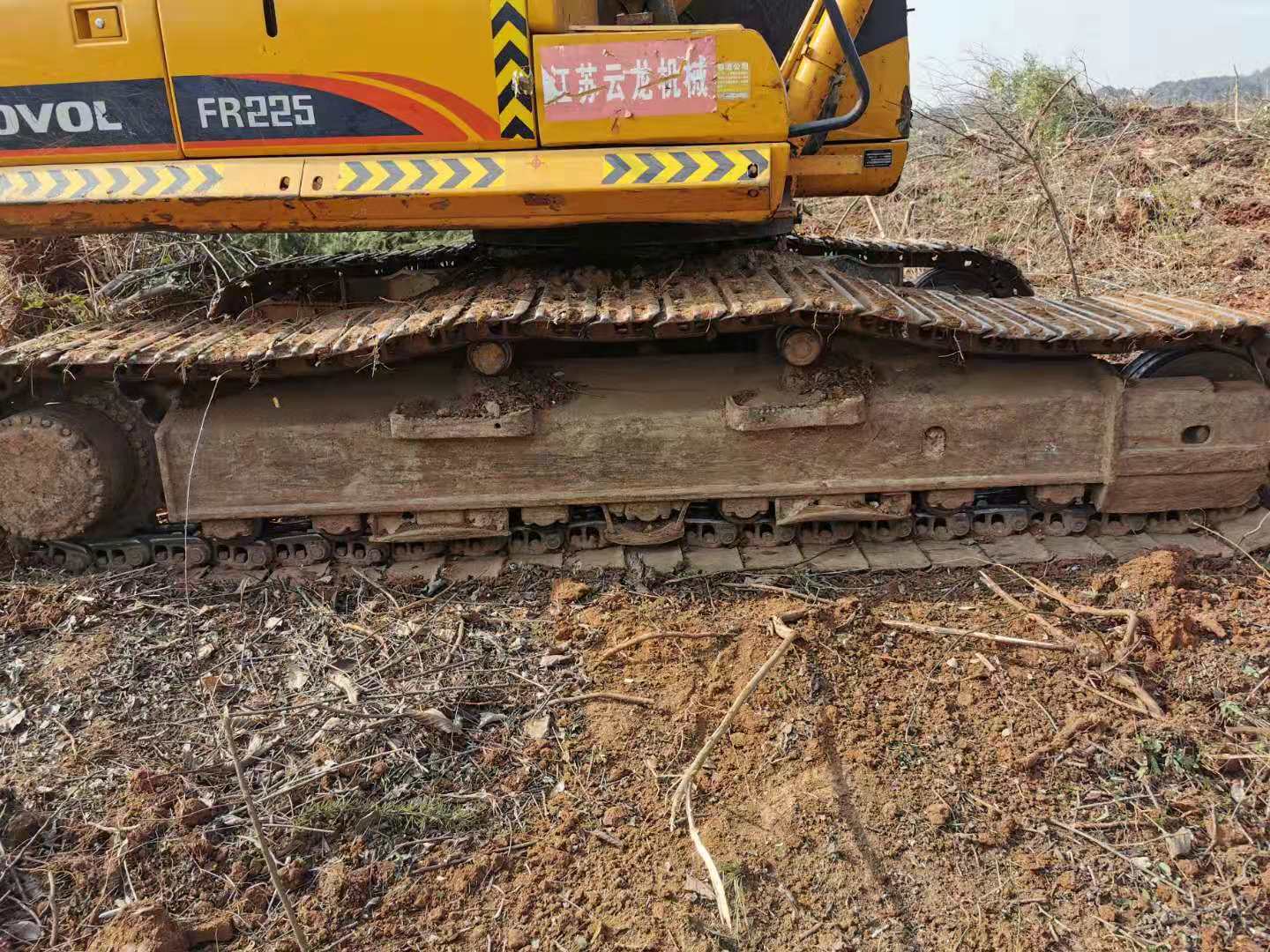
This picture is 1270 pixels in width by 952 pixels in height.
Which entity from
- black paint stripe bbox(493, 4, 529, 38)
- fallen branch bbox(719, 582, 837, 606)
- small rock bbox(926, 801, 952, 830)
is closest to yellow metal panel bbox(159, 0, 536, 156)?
black paint stripe bbox(493, 4, 529, 38)

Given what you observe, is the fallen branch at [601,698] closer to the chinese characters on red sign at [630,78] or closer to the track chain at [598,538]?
the track chain at [598,538]

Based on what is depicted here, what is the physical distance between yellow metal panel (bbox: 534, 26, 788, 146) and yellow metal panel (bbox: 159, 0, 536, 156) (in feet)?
0.44

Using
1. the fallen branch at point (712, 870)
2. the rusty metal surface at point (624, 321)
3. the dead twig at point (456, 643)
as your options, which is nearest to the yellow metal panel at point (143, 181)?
the rusty metal surface at point (624, 321)

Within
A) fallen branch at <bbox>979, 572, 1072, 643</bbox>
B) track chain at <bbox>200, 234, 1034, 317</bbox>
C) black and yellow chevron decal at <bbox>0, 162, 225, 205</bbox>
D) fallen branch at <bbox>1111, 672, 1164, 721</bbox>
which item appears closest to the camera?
fallen branch at <bbox>1111, 672, 1164, 721</bbox>

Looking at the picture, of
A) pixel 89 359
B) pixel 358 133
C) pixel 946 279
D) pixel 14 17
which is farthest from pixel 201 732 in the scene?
pixel 946 279

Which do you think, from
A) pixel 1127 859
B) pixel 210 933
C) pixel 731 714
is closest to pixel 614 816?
pixel 731 714

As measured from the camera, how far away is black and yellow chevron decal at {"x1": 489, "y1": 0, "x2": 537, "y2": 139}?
11.2 feet

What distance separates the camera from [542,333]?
11.8 ft

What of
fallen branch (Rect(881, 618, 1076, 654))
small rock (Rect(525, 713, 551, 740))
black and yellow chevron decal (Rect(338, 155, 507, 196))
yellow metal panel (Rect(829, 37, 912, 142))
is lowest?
small rock (Rect(525, 713, 551, 740))

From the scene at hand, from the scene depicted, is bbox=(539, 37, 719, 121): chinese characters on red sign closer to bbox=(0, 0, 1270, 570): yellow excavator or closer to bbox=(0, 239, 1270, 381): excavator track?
bbox=(0, 0, 1270, 570): yellow excavator

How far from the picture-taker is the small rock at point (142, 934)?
85.4 inches

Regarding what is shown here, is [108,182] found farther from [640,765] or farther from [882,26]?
[882,26]

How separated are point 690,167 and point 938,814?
2.45 meters

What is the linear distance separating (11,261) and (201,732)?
585 cm
